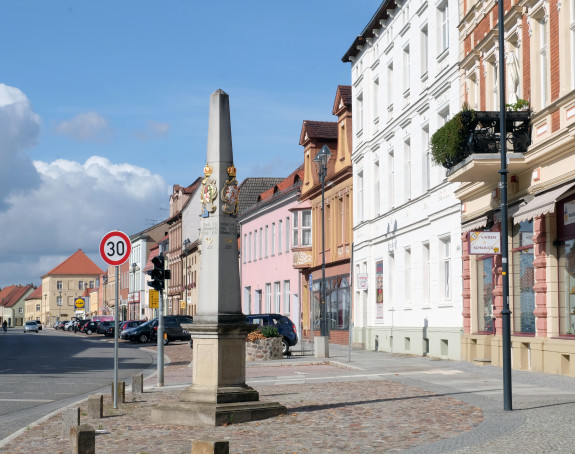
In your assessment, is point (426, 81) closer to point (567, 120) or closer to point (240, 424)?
point (567, 120)

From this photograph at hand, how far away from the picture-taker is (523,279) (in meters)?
23.4

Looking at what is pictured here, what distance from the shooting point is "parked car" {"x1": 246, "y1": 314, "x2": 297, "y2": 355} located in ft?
124

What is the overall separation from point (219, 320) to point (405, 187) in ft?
72.8

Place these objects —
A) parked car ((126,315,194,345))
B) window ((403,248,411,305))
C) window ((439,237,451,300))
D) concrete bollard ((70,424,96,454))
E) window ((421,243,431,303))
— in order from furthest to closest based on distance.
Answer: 1. parked car ((126,315,194,345))
2. window ((403,248,411,305))
3. window ((421,243,431,303))
4. window ((439,237,451,300))
5. concrete bollard ((70,424,96,454))

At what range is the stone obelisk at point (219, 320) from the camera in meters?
14.1

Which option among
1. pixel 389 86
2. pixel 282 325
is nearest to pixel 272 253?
pixel 282 325

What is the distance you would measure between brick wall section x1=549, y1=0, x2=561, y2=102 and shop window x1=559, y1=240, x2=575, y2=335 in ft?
10.5

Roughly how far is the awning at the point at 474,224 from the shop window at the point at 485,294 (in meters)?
0.87

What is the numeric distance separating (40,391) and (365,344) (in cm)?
2147

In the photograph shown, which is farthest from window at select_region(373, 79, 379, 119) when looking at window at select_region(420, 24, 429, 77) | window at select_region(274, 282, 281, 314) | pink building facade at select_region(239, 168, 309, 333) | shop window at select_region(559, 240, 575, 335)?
window at select_region(274, 282, 281, 314)

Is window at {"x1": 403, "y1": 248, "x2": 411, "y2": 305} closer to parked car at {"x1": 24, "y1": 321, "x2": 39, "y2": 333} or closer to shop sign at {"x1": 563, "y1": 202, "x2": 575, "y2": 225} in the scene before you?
shop sign at {"x1": 563, "y1": 202, "x2": 575, "y2": 225}

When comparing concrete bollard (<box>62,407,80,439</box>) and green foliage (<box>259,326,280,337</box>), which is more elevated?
green foliage (<box>259,326,280,337</box>)

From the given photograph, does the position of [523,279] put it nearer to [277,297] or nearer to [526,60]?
[526,60]

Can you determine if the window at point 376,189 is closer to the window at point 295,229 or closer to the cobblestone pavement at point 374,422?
the window at point 295,229
